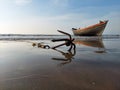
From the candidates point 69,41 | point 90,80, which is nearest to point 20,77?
point 90,80

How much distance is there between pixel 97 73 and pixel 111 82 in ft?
3.55

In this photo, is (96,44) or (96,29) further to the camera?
(96,29)

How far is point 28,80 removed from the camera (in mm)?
5141

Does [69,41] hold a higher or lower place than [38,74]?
higher

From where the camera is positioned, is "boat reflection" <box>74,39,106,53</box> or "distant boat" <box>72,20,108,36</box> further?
"distant boat" <box>72,20,108,36</box>

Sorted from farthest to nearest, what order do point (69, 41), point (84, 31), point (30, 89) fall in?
point (84, 31) → point (69, 41) → point (30, 89)

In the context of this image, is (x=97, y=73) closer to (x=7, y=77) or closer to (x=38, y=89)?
(x=38, y=89)

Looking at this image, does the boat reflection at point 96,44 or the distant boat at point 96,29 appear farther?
the distant boat at point 96,29

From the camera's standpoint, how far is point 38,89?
4363 mm

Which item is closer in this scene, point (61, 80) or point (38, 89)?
point (38, 89)

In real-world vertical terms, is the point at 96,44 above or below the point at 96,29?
below

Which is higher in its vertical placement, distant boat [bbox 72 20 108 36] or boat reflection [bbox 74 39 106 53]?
distant boat [bbox 72 20 108 36]

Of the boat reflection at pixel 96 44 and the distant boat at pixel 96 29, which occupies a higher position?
the distant boat at pixel 96 29

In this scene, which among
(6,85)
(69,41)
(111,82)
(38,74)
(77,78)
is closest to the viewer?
(6,85)
